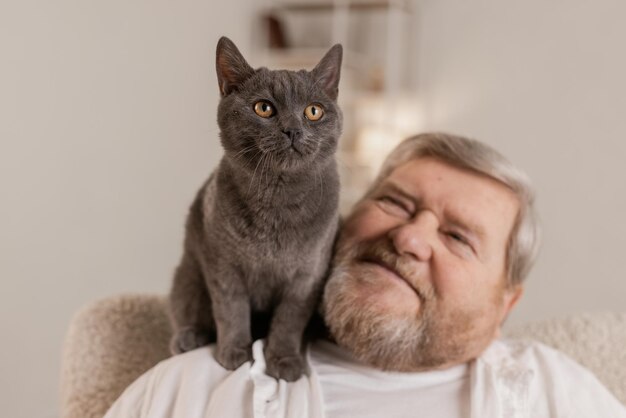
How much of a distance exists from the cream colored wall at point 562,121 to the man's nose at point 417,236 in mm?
1370

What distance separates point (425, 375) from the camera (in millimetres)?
1205

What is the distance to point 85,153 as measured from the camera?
7.27 feet

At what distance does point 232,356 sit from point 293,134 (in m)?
0.45

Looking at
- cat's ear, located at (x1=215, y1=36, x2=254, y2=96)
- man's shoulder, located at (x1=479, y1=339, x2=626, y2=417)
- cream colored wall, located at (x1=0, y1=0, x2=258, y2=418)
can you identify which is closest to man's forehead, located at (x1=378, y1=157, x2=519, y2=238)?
man's shoulder, located at (x1=479, y1=339, x2=626, y2=417)

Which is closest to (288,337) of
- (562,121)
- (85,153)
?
(85,153)

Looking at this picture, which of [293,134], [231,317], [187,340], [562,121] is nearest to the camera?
[293,134]

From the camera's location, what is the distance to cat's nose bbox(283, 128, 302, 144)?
0.89 meters

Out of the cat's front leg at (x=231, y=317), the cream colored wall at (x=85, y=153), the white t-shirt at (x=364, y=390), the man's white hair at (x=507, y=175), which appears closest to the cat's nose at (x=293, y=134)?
the cat's front leg at (x=231, y=317)

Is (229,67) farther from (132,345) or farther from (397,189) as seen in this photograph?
(132,345)

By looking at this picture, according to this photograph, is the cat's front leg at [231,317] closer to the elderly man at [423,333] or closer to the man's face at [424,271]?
the elderly man at [423,333]

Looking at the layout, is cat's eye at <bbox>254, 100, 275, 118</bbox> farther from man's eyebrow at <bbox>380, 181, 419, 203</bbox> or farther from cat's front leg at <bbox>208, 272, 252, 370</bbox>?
man's eyebrow at <bbox>380, 181, 419, 203</bbox>

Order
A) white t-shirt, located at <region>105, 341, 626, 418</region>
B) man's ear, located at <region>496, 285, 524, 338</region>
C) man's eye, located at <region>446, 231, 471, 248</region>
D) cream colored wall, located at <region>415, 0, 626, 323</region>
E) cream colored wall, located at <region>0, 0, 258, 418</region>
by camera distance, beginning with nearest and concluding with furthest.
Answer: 1. white t-shirt, located at <region>105, 341, 626, 418</region>
2. man's eye, located at <region>446, 231, 471, 248</region>
3. man's ear, located at <region>496, 285, 524, 338</region>
4. cream colored wall, located at <region>0, 0, 258, 418</region>
5. cream colored wall, located at <region>415, 0, 626, 323</region>

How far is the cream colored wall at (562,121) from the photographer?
2.27 metres

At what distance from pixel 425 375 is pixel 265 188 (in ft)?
1.80
